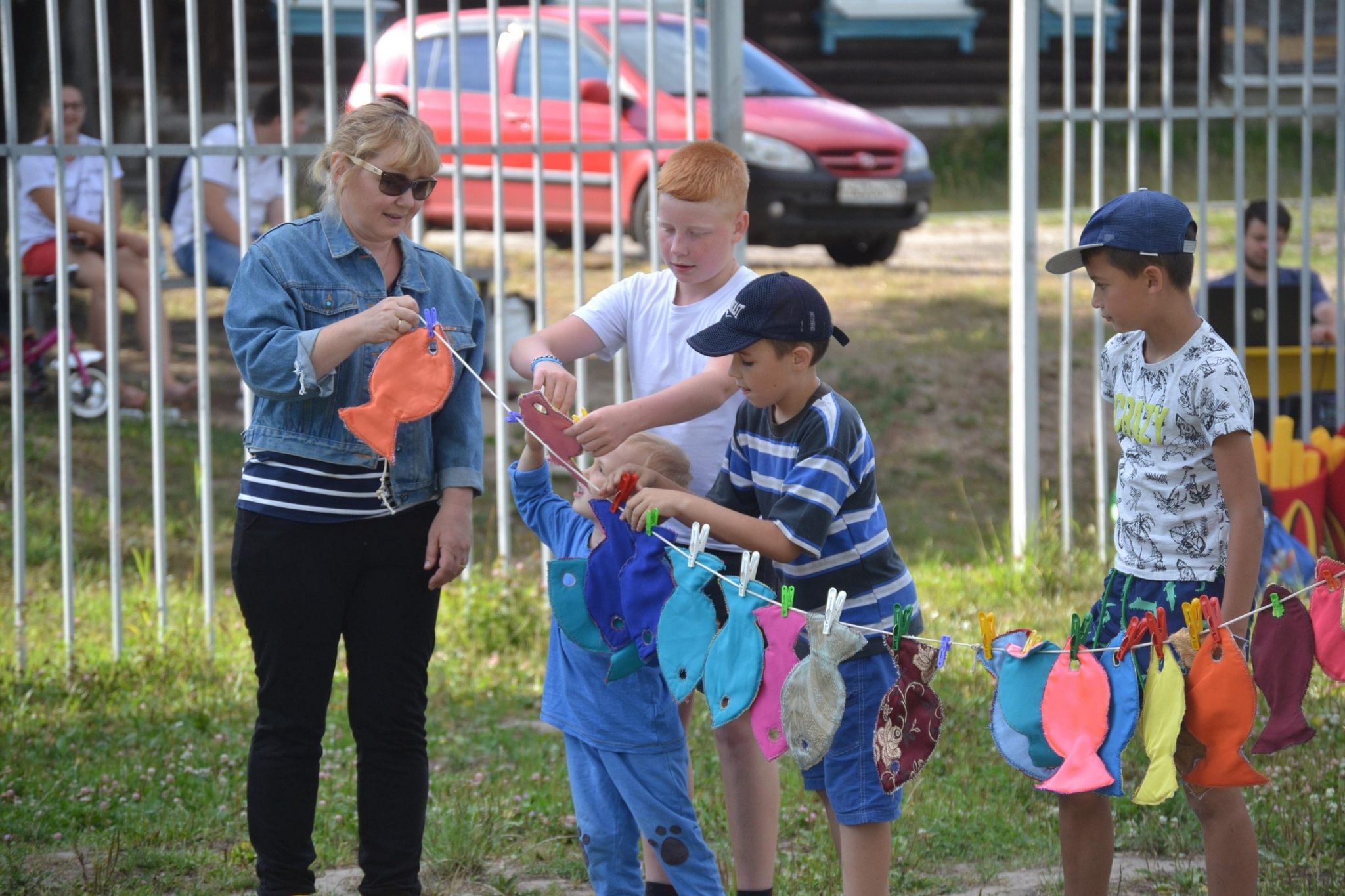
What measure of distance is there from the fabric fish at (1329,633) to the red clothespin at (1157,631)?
288 mm

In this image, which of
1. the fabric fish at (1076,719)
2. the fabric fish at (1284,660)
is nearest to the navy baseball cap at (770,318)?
the fabric fish at (1076,719)

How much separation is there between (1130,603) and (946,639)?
1.65ft

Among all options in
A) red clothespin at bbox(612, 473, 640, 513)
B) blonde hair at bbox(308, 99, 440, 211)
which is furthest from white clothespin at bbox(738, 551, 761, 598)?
blonde hair at bbox(308, 99, 440, 211)

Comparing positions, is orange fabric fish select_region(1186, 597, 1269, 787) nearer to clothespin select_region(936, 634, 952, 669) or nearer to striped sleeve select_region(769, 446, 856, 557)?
clothespin select_region(936, 634, 952, 669)

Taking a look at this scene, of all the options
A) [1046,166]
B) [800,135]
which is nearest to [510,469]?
[800,135]

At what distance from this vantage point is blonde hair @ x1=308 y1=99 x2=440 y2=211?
2791mm

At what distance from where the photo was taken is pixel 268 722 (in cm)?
293

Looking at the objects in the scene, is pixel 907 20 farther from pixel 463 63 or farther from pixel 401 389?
pixel 401 389

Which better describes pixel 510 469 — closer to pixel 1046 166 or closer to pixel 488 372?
pixel 488 372

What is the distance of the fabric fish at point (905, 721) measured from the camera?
2.59 m

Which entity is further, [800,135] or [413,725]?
[800,135]

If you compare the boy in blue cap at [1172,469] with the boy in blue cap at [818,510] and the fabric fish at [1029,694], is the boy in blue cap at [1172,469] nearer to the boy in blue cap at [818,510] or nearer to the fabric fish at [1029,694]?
the fabric fish at [1029,694]

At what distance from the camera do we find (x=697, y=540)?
8.47 ft

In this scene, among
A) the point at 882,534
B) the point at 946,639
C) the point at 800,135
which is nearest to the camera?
the point at 946,639
